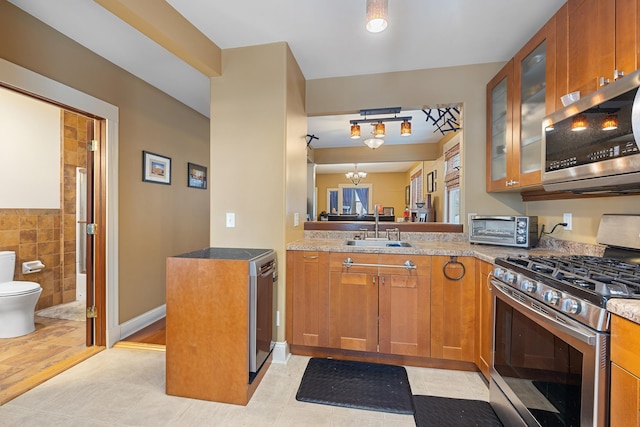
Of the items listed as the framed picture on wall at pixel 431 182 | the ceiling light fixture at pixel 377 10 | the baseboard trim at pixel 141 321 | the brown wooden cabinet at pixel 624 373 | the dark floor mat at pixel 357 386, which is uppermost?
the ceiling light fixture at pixel 377 10

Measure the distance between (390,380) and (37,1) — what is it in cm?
336

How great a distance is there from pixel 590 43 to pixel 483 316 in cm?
165

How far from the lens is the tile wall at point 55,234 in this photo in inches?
117

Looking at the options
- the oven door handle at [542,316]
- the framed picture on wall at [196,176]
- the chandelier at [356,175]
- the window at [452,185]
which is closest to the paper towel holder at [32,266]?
the framed picture on wall at [196,176]

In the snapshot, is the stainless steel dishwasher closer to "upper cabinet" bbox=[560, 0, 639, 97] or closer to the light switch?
the light switch

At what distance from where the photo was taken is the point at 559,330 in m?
1.10

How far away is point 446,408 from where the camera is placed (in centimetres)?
169

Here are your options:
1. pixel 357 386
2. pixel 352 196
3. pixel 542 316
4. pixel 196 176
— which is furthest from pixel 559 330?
pixel 352 196

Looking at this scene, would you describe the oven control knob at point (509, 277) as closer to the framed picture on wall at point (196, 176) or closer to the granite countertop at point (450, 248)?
the granite countertop at point (450, 248)

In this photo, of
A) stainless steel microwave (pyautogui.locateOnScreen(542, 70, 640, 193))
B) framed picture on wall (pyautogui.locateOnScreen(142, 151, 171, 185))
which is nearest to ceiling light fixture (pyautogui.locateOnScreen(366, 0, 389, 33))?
stainless steel microwave (pyautogui.locateOnScreen(542, 70, 640, 193))

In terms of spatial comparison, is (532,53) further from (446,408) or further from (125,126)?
(125,126)

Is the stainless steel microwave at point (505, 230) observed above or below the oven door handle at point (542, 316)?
above

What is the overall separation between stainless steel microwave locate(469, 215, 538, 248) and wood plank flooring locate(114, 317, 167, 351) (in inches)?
109

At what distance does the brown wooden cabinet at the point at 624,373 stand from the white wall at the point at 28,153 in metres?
4.60
